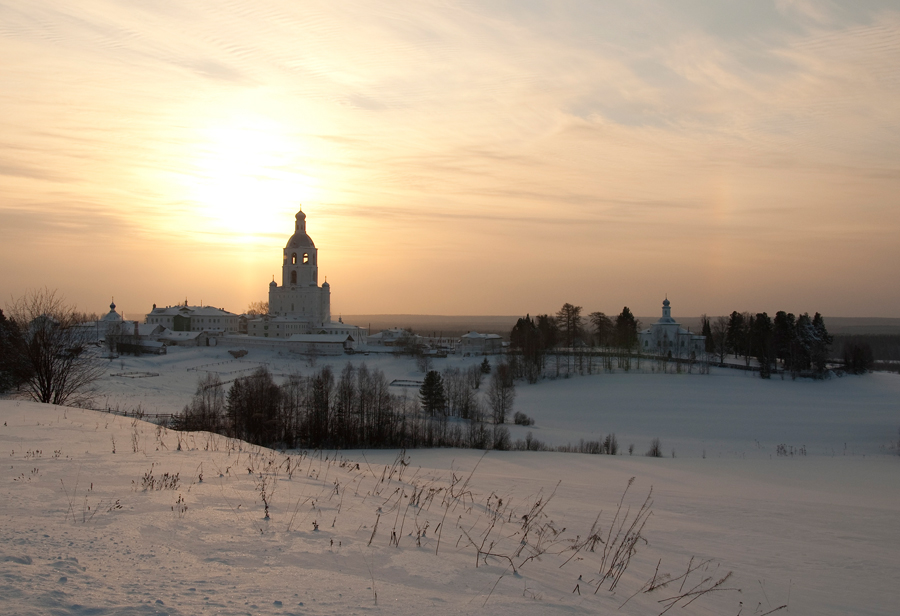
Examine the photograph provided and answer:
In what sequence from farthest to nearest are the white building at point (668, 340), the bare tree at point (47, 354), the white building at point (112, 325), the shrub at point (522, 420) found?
the white building at point (112, 325) < the white building at point (668, 340) < the shrub at point (522, 420) < the bare tree at point (47, 354)

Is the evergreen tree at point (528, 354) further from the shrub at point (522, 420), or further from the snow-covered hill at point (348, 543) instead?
the snow-covered hill at point (348, 543)

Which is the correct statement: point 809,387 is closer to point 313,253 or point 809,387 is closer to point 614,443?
point 614,443

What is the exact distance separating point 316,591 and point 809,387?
66.2 meters

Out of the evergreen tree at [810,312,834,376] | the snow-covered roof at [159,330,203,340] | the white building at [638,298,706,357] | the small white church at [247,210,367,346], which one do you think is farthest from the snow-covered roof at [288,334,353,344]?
the evergreen tree at [810,312,834,376]

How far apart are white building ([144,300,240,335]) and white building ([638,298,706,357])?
6760 cm

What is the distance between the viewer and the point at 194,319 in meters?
108

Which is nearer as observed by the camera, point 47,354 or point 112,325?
point 47,354

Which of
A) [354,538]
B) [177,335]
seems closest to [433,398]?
[354,538]

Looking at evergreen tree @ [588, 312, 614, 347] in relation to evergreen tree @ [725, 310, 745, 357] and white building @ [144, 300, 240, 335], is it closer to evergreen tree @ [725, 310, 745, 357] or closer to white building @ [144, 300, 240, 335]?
evergreen tree @ [725, 310, 745, 357]

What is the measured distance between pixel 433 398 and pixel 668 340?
167 ft

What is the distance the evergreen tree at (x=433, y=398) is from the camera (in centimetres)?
4506

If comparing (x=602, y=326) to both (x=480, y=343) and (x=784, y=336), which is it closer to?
(x=784, y=336)

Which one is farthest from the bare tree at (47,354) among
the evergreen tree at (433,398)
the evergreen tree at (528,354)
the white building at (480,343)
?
the white building at (480,343)

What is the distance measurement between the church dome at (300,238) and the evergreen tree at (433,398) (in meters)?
71.4
